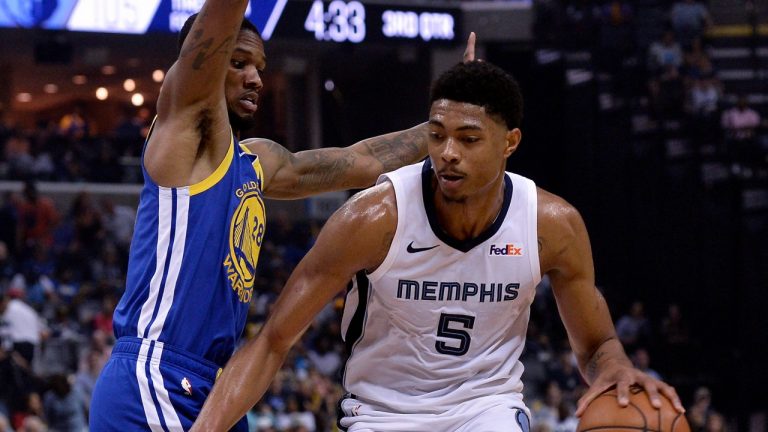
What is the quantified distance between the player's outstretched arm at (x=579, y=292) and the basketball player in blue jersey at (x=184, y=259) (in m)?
1.03

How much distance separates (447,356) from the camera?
3973 millimetres

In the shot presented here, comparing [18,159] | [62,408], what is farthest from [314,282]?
[18,159]

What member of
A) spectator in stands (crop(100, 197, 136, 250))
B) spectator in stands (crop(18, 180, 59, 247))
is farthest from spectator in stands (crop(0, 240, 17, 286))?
spectator in stands (crop(100, 197, 136, 250))

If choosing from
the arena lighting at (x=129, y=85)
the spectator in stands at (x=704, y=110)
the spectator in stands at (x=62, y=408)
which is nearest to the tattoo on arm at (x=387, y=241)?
the spectator in stands at (x=62, y=408)

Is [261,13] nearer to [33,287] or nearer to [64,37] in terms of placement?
[64,37]

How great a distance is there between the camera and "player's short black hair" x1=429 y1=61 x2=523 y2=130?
3809mm

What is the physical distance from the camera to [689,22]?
18375mm

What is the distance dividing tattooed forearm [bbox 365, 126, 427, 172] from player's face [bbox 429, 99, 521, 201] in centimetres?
117

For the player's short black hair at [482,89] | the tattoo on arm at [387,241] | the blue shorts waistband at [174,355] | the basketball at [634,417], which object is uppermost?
the player's short black hair at [482,89]

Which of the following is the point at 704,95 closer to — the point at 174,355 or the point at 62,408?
the point at 62,408

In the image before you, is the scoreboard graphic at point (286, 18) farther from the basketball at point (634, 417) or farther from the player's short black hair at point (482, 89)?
the basketball at point (634, 417)

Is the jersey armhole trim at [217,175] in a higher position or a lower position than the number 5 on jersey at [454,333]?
higher

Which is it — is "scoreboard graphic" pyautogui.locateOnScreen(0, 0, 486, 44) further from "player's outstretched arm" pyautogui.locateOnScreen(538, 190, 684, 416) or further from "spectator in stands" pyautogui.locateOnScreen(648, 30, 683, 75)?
"player's outstretched arm" pyautogui.locateOnScreen(538, 190, 684, 416)

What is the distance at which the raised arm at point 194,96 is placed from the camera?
377 cm
